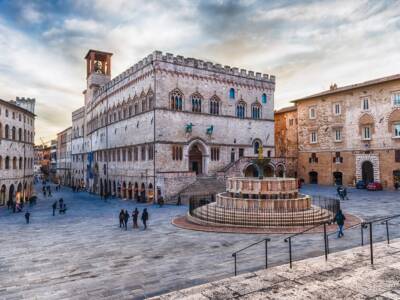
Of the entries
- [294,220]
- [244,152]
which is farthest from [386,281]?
[244,152]

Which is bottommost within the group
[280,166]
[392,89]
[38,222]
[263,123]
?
[38,222]

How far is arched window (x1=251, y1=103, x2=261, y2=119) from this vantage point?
4191cm

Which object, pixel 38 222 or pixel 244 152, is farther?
pixel 244 152

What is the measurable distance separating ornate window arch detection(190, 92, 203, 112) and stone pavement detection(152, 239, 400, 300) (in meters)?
27.9

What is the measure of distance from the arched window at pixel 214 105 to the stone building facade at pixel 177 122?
0.09 meters

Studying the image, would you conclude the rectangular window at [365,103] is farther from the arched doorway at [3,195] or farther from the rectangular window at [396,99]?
the arched doorway at [3,195]

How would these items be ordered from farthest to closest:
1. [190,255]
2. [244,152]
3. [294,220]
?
[244,152] < [294,220] < [190,255]

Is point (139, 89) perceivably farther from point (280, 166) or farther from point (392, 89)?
point (392, 89)

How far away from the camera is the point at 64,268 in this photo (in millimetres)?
11273

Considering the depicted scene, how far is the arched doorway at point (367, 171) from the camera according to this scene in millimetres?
39906

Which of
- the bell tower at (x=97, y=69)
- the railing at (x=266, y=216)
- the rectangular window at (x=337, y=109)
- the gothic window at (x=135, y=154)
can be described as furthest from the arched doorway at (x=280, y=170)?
the bell tower at (x=97, y=69)

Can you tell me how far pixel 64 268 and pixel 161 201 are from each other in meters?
17.9

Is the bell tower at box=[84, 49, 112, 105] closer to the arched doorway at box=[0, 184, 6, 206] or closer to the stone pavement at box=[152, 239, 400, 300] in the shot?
the arched doorway at box=[0, 184, 6, 206]

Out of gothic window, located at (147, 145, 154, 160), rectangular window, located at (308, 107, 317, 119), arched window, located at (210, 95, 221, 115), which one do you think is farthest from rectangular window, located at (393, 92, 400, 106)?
gothic window, located at (147, 145, 154, 160)
